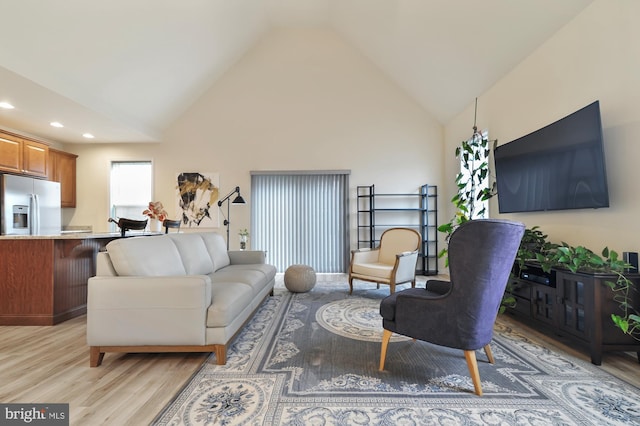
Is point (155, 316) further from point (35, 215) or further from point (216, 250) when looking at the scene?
point (35, 215)

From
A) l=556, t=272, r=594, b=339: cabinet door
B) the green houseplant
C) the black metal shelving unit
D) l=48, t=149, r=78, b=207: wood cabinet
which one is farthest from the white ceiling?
l=556, t=272, r=594, b=339: cabinet door

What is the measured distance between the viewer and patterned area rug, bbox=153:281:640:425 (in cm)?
142

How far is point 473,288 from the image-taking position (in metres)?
1.61

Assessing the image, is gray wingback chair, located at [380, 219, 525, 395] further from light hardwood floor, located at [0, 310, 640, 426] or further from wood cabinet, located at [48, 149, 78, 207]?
wood cabinet, located at [48, 149, 78, 207]

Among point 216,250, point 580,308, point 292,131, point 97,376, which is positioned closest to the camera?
point 97,376

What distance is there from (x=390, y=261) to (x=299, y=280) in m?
1.34

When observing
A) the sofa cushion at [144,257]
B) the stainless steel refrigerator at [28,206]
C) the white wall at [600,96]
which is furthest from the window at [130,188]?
the white wall at [600,96]

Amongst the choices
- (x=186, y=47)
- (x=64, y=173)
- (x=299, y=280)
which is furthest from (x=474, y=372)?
(x=64, y=173)

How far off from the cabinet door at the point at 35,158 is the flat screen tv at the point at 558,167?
21.6ft

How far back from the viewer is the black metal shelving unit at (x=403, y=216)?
528cm

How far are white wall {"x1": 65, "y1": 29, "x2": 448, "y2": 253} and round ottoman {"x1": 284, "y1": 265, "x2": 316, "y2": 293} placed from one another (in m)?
1.77

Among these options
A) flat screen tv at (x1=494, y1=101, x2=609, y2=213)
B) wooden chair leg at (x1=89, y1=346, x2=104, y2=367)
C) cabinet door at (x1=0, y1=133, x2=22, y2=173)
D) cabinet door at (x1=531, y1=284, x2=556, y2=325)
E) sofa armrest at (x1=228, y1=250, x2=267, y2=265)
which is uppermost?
cabinet door at (x1=0, y1=133, x2=22, y2=173)

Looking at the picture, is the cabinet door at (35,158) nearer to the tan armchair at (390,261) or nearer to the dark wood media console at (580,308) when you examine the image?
the tan armchair at (390,261)

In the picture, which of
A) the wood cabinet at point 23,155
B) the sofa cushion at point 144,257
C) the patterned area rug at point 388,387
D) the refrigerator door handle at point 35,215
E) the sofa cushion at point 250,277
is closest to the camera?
the patterned area rug at point 388,387
